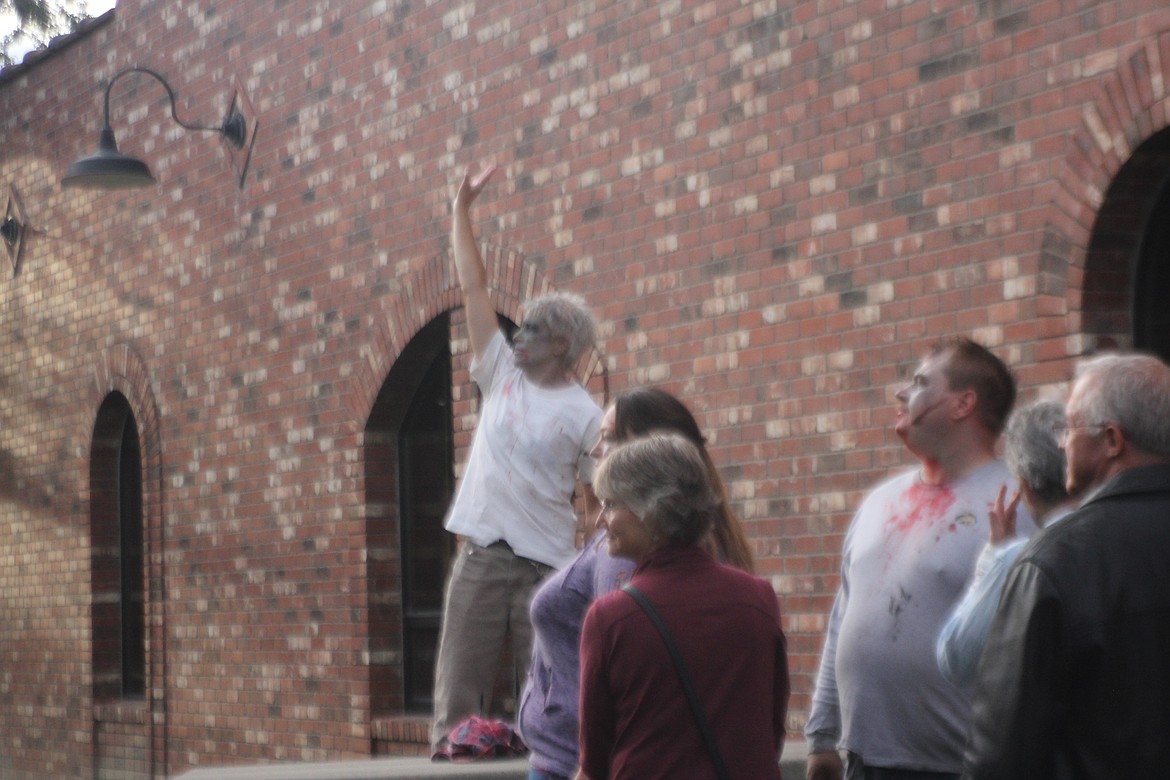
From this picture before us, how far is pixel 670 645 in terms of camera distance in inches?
137

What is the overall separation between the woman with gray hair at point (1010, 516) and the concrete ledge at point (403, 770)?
2382 mm

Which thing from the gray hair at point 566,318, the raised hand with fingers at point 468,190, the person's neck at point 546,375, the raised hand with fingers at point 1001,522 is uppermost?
the raised hand with fingers at point 468,190

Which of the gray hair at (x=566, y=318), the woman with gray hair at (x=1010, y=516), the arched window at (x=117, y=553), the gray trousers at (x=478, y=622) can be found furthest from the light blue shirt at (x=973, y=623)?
the arched window at (x=117, y=553)

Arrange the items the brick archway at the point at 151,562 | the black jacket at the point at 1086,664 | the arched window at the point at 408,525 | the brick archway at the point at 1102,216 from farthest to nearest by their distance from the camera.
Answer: the brick archway at the point at 151,562
the arched window at the point at 408,525
the brick archway at the point at 1102,216
the black jacket at the point at 1086,664

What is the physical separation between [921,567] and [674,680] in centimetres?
92

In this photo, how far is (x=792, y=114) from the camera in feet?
24.3

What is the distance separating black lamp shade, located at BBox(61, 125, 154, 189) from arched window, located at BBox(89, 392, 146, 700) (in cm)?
287

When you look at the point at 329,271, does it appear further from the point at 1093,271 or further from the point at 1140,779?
the point at 1140,779

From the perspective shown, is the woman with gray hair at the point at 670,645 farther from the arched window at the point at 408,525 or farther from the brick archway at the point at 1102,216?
the arched window at the point at 408,525

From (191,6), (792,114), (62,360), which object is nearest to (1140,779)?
(792,114)

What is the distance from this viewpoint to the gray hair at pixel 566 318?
5.93m

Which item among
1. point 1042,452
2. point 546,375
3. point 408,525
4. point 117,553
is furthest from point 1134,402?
point 117,553

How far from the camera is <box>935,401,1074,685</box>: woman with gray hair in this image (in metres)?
3.54

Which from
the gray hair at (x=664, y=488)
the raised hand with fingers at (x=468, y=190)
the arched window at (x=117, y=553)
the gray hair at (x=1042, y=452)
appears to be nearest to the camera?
the gray hair at (x=664, y=488)
